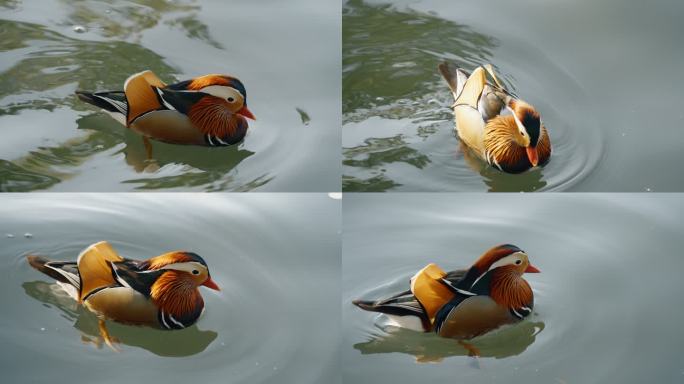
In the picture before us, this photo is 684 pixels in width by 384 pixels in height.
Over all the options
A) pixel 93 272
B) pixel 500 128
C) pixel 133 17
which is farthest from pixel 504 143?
pixel 133 17

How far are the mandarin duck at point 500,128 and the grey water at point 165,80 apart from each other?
43 centimetres

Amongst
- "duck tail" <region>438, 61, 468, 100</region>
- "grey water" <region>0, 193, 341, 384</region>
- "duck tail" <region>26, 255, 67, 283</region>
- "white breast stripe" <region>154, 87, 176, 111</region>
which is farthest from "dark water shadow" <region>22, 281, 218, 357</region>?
"duck tail" <region>438, 61, 468, 100</region>

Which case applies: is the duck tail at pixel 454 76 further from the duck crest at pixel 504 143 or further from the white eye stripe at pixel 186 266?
the white eye stripe at pixel 186 266

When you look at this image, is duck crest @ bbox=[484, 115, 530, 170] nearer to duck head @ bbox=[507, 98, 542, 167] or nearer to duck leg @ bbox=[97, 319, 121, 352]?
duck head @ bbox=[507, 98, 542, 167]

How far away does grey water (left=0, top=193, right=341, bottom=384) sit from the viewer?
118 inches

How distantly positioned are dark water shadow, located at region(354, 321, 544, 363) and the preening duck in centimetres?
3

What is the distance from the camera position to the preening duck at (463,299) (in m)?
2.98

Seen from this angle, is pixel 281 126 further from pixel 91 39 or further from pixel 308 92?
pixel 91 39

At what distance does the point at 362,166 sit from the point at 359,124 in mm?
189

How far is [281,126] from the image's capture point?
3.54 meters

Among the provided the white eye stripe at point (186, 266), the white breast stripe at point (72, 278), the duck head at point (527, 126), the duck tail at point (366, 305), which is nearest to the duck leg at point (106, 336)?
the white breast stripe at point (72, 278)

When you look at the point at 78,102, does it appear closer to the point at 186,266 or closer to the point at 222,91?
the point at 222,91

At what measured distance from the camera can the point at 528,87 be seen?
3.79 m

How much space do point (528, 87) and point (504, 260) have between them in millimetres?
951
